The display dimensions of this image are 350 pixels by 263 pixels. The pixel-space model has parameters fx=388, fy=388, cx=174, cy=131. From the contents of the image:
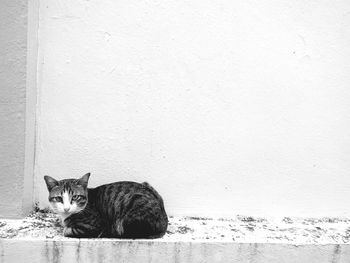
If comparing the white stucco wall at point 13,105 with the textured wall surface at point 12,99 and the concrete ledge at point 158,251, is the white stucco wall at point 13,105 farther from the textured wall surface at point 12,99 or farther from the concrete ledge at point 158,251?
the concrete ledge at point 158,251

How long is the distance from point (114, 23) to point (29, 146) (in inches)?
40.8

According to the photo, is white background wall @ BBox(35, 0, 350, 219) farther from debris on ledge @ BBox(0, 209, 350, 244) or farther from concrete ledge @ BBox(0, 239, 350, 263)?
concrete ledge @ BBox(0, 239, 350, 263)

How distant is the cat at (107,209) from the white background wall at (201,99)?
0.74ft

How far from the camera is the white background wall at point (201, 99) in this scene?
108 inches

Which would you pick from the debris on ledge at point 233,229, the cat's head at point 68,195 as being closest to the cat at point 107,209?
the cat's head at point 68,195

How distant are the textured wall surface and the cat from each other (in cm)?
24

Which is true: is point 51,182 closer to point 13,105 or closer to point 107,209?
point 107,209

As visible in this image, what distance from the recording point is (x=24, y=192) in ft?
8.52

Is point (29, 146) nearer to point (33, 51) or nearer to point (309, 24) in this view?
point (33, 51)

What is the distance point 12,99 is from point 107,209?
0.95 metres

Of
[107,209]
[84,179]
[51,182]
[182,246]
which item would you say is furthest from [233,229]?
[51,182]

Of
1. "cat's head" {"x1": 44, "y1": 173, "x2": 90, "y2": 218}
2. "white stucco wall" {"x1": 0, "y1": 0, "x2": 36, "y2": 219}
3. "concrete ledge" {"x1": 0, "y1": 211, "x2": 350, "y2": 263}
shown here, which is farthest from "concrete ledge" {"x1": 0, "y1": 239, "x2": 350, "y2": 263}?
"white stucco wall" {"x1": 0, "y1": 0, "x2": 36, "y2": 219}

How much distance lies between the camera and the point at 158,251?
241cm

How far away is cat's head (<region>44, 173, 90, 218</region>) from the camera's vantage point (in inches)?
96.6
